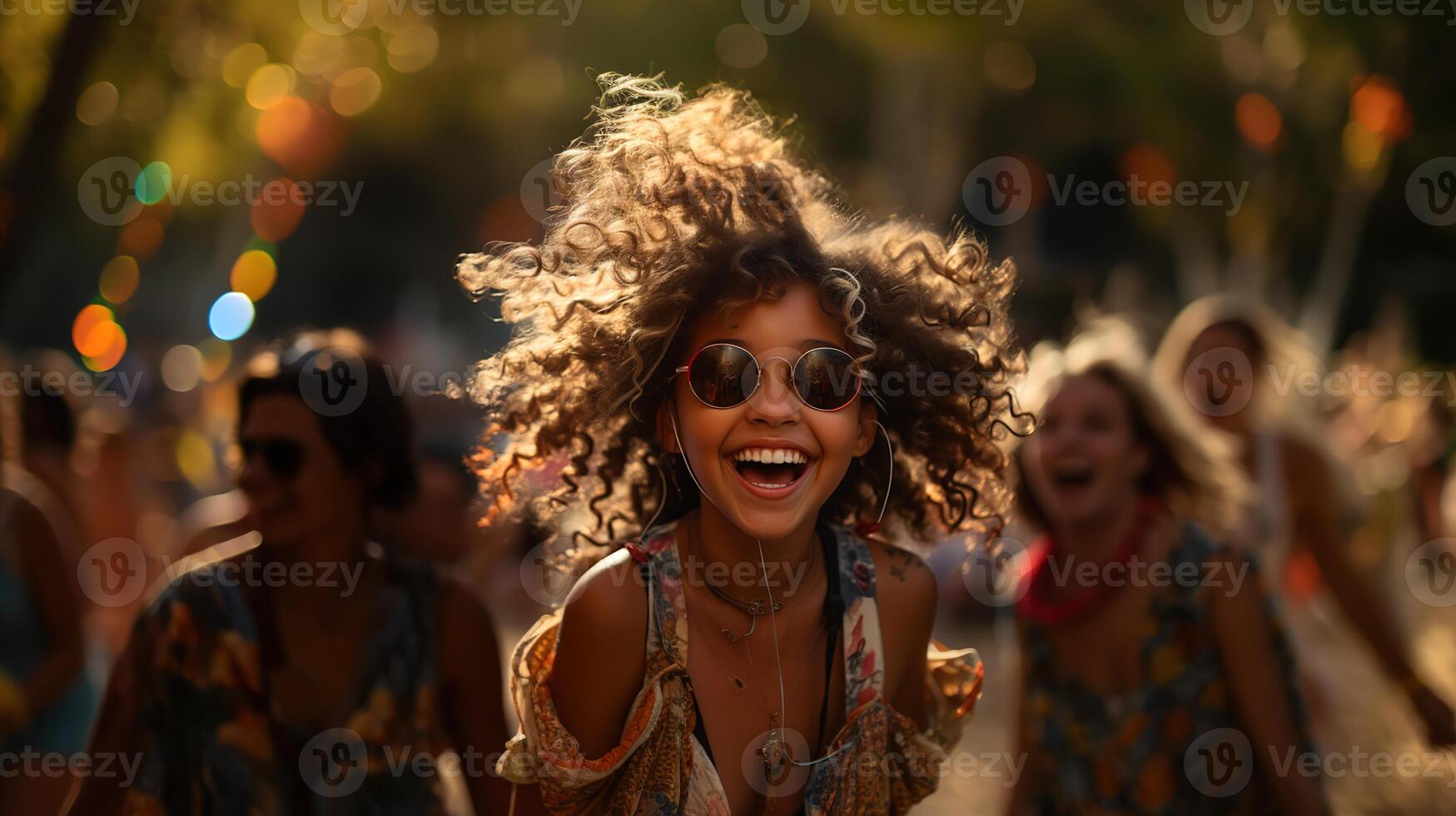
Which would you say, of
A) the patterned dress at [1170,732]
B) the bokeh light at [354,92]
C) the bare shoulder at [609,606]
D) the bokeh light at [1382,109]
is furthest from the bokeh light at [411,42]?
the bare shoulder at [609,606]

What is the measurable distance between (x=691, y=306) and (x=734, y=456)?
0.35 m

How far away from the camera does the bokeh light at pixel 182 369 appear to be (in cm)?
2244

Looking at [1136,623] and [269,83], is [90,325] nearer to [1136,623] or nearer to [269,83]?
[269,83]

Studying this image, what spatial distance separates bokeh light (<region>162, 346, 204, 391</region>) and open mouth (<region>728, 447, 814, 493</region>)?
19.9m

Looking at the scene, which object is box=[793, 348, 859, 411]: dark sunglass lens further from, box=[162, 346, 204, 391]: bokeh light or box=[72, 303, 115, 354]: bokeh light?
box=[72, 303, 115, 354]: bokeh light

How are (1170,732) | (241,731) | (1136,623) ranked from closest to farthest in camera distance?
(241,731) → (1170,732) → (1136,623)

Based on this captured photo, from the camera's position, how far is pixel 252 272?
1284 inches

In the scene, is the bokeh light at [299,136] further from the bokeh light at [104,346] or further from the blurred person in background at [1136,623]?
the blurred person in background at [1136,623]

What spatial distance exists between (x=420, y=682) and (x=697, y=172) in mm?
1569

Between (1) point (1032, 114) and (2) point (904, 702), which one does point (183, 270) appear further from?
(2) point (904, 702)

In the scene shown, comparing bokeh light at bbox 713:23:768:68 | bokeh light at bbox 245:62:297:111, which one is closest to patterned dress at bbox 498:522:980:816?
bokeh light at bbox 245:62:297:111

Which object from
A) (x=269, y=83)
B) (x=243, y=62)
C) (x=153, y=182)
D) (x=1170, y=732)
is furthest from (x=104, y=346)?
(x=1170, y=732)

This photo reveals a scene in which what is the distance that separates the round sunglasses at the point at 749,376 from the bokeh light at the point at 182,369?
19838mm

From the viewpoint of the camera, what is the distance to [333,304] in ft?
153
